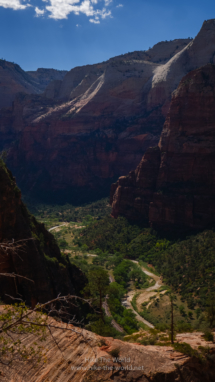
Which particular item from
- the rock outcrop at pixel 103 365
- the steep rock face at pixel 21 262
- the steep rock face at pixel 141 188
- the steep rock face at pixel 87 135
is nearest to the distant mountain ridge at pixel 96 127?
the steep rock face at pixel 87 135

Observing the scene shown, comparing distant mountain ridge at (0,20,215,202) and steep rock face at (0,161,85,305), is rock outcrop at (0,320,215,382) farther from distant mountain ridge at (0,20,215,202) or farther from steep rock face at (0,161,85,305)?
distant mountain ridge at (0,20,215,202)

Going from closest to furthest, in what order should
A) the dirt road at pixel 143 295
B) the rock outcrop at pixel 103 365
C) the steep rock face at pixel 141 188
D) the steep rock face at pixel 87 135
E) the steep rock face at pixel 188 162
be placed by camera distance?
the rock outcrop at pixel 103 365 → the dirt road at pixel 143 295 → the steep rock face at pixel 188 162 → the steep rock face at pixel 141 188 → the steep rock face at pixel 87 135

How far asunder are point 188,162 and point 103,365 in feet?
154

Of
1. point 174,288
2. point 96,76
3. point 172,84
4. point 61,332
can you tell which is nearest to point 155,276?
point 174,288

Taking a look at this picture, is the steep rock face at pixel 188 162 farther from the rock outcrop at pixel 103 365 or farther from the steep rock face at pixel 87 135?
the steep rock face at pixel 87 135

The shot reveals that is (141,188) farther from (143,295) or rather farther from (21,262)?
(21,262)

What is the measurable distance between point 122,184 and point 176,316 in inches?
1528

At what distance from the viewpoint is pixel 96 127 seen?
116m

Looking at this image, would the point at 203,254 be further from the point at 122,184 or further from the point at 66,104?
the point at 66,104

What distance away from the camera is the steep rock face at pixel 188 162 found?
4956cm

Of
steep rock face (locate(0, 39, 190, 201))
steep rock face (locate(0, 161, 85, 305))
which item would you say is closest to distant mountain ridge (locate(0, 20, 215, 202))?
steep rock face (locate(0, 39, 190, 201))

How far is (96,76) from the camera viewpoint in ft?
459

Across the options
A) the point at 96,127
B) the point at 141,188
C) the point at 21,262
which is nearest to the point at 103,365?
the point at 21,262

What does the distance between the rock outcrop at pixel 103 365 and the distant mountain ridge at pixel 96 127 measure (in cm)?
9172
